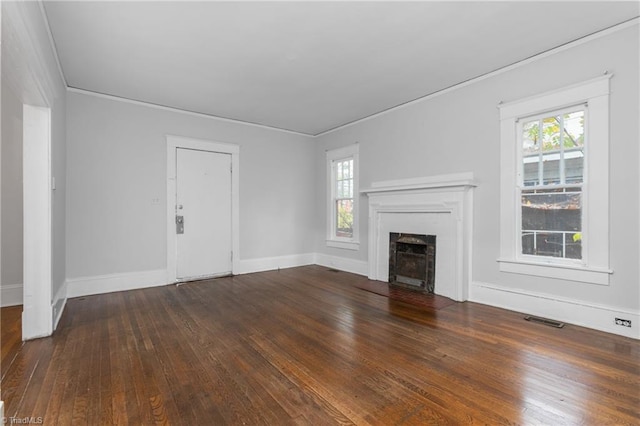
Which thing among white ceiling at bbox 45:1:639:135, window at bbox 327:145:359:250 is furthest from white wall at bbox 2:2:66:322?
window at bbox 327:145:359:250

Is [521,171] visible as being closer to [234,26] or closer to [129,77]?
[234,26]

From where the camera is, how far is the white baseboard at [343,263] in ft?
17.6

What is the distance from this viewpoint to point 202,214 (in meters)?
5.07

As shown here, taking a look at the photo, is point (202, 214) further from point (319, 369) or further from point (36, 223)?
point (319, 369)

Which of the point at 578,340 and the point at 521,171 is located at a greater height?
the point at 521,171

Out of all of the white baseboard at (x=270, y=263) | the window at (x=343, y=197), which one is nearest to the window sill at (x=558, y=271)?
the window at (x=343, y=197)

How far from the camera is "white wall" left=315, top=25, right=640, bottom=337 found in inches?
108

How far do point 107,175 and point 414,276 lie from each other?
15.2 feet

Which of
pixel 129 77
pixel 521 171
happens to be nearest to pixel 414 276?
pixel 521 171

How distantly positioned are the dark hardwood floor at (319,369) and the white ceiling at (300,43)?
111 inches

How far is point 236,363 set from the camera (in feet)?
7.54

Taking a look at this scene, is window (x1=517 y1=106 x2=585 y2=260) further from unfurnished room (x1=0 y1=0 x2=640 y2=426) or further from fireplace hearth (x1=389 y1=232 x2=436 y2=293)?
fireplace hearth (x1=389 y1=232 x2=436 y2=293)

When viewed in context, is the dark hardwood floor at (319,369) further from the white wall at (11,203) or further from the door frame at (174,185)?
the door frame at (174,185)

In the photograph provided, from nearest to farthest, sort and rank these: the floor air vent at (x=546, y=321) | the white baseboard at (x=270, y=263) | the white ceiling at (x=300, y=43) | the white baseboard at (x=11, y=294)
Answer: the white ceiling at (x=300, y=43) < the floor air vent at (x=546, y=321) < the white baseboard at (x=11, y=294) < the white baseboard at (x=270, y=263)
